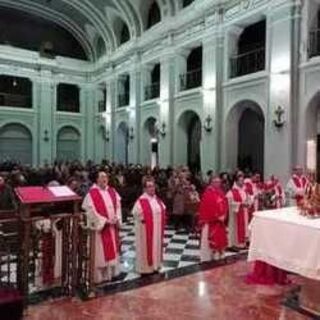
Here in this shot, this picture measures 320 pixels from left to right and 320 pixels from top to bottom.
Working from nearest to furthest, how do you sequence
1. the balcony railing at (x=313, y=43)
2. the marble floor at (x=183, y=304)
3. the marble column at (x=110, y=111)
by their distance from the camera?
1. the marble floor at (x=183, y=304)
2. the balcony railing at (x=313, y=43)
3. the marble column at (x=110, y=111)

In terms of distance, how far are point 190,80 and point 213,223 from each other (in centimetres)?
1086

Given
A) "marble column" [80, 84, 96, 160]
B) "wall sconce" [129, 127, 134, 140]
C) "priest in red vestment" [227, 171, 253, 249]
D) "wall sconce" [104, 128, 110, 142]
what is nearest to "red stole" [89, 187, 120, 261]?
"priest in red vestment" [227, 171, 253, 249]

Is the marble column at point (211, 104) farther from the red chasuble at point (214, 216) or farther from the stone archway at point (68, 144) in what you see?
the stone archway at point (68, 144)

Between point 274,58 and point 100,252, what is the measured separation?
8.42m

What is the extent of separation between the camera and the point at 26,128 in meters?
24.9

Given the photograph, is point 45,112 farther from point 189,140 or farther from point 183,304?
point 183,304

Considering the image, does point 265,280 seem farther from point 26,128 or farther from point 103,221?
point 26,128

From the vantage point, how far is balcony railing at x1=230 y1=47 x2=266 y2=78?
46.9 ft

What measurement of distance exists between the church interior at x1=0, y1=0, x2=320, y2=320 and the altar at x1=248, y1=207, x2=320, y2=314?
18 mm

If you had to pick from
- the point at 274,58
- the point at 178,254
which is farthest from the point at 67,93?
the point at 178,254

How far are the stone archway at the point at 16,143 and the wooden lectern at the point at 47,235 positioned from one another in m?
19.1

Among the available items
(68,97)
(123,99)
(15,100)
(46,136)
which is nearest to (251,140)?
(123,99)

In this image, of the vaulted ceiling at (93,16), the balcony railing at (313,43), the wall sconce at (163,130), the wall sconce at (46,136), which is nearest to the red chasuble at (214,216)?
the balcony railing at (313,43)

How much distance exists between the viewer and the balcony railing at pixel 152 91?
20203 mm
